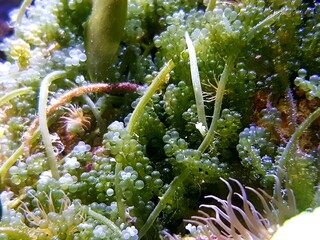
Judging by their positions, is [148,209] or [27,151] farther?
[27,151]

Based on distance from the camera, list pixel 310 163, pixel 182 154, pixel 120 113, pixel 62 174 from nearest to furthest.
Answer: pixel 310 163
pixel 182 154
pixel 62 174
pixel 120 113

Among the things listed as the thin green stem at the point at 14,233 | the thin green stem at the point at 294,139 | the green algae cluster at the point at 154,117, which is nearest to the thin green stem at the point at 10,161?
the green algae cluster at the point at 154,117

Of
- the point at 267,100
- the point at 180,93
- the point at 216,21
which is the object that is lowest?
the point at 267,100

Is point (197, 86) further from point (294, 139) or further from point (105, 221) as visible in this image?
point (105, 221)

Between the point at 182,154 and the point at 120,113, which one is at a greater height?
the point at 120,113

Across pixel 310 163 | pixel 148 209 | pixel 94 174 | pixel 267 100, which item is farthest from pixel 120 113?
pixel 310 163

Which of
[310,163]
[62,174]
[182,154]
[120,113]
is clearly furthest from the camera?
[120,113]

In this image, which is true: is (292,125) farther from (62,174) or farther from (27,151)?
(27,151)

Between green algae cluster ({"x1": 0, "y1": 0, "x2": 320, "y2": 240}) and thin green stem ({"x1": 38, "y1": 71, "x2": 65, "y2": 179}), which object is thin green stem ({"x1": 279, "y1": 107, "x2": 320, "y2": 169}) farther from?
thin green stem ({"x1": 38, "y1": 71, "x2": 65, "y2": 179})
